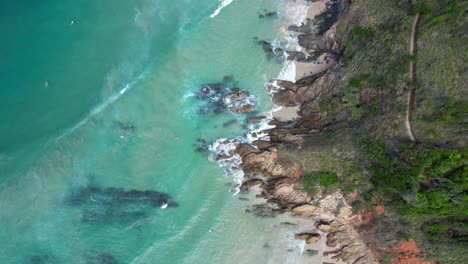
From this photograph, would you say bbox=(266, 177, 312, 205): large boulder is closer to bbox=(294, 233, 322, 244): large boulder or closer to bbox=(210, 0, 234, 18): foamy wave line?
bbox=(294, 233, 322, 244): large boulder

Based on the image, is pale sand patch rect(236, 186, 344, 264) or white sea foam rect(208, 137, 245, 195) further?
white sea foam rect(208, 137, 245, 195)

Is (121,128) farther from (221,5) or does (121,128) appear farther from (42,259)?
(221,5)

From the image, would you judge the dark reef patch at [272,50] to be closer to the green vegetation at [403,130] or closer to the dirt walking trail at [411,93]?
the green vegetation at [403,130]

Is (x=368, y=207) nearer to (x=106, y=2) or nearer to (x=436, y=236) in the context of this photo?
(x=436, y=236)

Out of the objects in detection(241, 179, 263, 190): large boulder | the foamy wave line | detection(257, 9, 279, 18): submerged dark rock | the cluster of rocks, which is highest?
the foamy wave line

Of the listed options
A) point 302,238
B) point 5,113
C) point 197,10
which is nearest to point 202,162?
point 302,238

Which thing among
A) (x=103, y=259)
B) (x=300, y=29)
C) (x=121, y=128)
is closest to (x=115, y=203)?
(x=103, y=259)

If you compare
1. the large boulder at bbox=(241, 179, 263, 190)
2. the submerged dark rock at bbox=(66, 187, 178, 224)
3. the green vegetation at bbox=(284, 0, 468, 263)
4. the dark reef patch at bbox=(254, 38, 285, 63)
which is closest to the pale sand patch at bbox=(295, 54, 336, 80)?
the dark reef patch at bbox=(254, 38, 285, 63)
